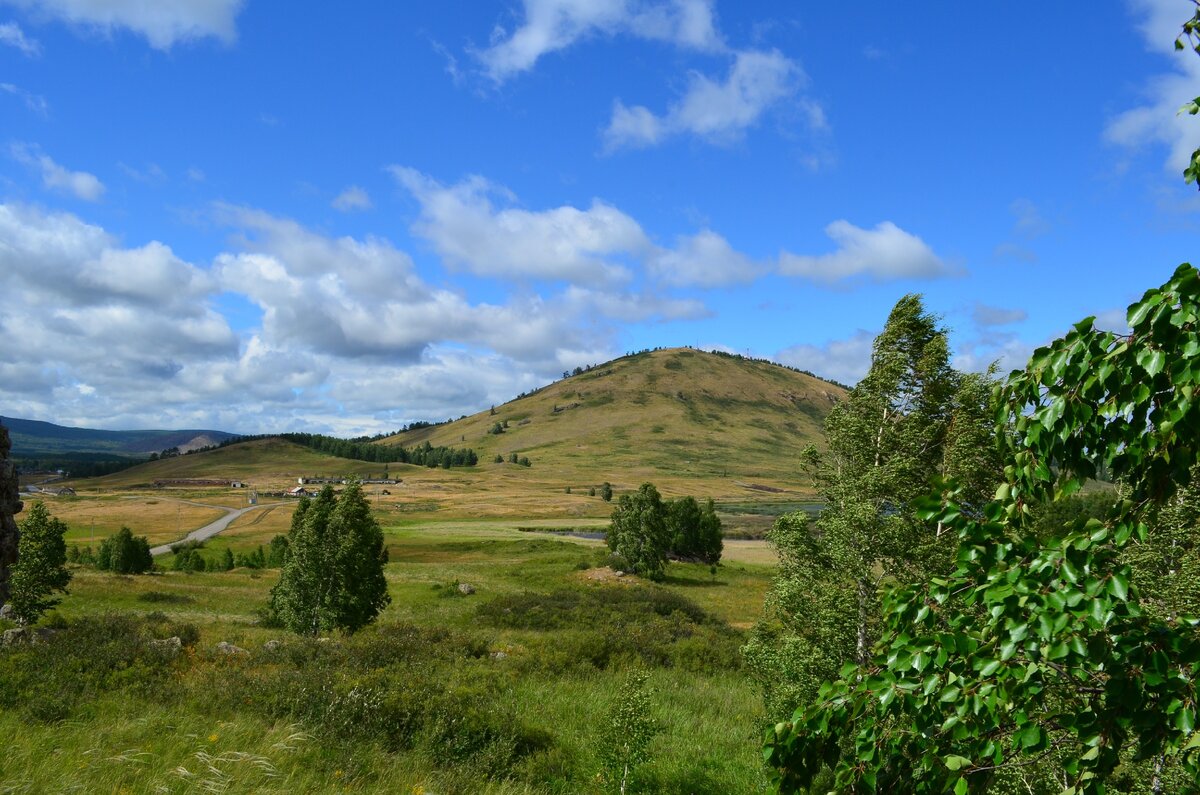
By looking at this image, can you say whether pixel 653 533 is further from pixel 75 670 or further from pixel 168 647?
pixel 75 670

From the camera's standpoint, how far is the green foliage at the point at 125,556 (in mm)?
63000

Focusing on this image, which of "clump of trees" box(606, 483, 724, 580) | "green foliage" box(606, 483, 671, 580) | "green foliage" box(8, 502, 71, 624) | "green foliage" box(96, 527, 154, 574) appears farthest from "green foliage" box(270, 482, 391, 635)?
"green foliage" box(96, 527, 154, 574)

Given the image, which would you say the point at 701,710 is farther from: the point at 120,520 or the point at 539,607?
the point at 120,520

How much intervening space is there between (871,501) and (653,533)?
178ft

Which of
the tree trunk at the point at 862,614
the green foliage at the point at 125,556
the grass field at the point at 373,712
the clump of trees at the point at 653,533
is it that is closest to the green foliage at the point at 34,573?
the grass field at the point at 373,712

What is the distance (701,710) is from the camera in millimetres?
18766

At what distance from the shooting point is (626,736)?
12.1 meters

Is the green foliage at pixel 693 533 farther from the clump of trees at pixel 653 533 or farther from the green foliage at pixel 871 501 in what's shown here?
the green foliage at pixel 871 501

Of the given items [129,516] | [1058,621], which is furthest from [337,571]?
[129,516]

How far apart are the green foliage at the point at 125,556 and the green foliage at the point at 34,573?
105 ft

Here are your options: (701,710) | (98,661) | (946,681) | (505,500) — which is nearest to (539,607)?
(701,710)

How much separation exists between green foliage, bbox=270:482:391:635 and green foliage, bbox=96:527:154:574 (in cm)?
4601

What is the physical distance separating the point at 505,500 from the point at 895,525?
611 ft

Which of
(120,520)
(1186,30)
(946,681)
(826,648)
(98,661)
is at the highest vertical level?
(1186,30)
